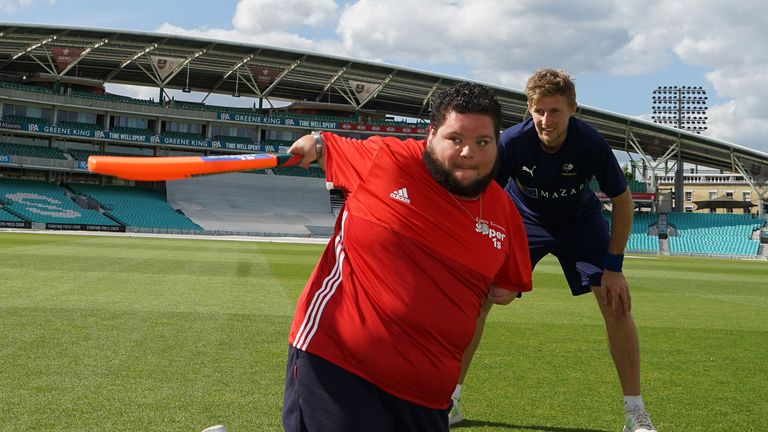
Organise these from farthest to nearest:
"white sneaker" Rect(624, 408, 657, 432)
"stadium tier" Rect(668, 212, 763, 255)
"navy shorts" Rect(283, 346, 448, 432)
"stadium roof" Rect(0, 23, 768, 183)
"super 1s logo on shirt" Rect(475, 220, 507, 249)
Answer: "stadium roof" Rect(0, 23, 768, 183) → "stadium tier" Rect(668, 212, 763, 255) → "white sneaker" Rect(624, 408, 657, 432) → "super 1s logo on shirt" Rect(475, 220, 507, 249) → "navy shorts" Rect(283, 346, 448, 432)

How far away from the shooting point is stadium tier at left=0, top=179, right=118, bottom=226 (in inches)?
1938

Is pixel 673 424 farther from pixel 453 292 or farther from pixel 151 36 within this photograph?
pixel 151 36

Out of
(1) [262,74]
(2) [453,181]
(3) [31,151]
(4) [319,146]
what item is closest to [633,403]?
(2) [453,181]

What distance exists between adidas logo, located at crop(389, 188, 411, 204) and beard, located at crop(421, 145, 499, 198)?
0.13 m

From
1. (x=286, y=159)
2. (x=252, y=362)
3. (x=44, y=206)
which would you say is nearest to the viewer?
(x=286, y=159)

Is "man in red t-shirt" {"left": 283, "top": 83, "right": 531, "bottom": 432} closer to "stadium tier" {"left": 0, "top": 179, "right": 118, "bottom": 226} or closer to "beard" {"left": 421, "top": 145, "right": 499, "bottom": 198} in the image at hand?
"beard" {"left": 421, "top": 145, "right": 499, "bottom": 198}

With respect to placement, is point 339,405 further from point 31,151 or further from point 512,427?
point 31,151

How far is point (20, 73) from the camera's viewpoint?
62.2 m

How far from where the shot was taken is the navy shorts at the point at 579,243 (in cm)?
487

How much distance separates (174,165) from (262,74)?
5866 cm

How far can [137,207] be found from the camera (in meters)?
55.1

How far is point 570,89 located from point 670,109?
90.6 metres

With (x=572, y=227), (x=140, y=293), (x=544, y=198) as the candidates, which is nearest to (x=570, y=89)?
(x=544, y=198)

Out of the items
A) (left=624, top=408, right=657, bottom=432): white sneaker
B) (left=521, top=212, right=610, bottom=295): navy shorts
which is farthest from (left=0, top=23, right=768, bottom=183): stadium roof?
(left=624, top=408, right=657, bottom=432): white sneaker
